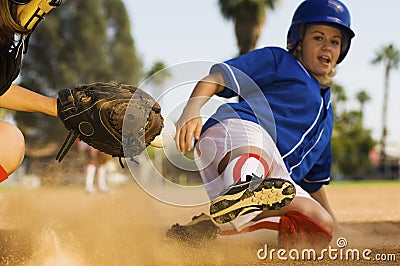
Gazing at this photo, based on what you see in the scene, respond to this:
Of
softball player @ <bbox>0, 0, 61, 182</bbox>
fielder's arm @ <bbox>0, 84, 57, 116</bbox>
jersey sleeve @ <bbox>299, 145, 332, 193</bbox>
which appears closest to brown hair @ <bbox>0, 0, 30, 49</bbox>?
Result: softball player @ <bbox>0, 0, 61, 182</bbox>

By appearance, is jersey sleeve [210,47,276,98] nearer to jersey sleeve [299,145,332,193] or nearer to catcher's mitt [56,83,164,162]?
catcher's mitt [56,83,164,162]

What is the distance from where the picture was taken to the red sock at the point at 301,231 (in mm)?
3676

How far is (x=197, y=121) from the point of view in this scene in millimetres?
3295

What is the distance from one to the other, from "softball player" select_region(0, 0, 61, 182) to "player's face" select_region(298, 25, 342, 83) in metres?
1.76

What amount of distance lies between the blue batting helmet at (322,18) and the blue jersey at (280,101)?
20cm

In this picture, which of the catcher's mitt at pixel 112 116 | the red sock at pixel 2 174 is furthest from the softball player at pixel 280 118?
the red sock at pixel 2 174

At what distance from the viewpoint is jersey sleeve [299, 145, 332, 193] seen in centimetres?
446

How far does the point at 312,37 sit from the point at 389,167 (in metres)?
38.4

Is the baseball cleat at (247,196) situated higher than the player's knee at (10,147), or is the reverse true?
the player's knee at (10,147)

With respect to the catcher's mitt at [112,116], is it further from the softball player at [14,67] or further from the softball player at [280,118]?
the softball player at [280,118]

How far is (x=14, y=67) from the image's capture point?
2871 millimetres

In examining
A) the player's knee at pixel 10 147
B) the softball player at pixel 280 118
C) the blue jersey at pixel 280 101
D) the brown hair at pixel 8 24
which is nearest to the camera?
the brown hair at pixel 8 24

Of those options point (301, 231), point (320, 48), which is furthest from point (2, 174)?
point (320, 48)

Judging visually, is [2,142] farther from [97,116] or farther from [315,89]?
[315,89]
